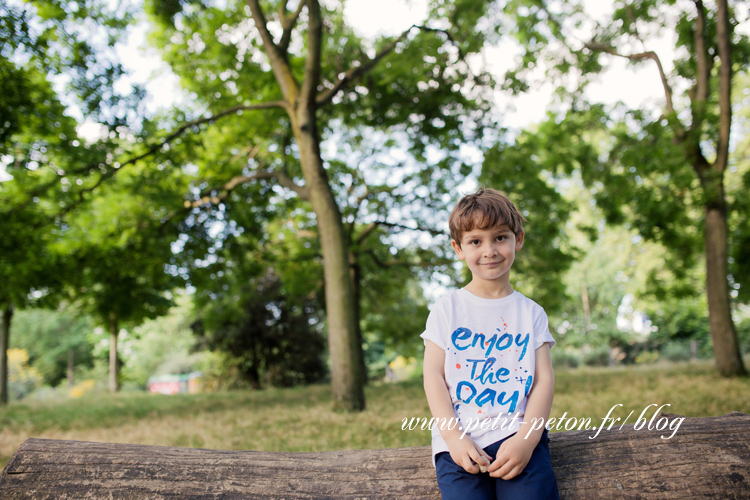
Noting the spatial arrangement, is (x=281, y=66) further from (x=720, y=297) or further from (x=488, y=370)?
(x=720, y=297)

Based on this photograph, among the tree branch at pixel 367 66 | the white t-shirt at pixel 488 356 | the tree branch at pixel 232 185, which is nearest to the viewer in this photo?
the white t-shirt at pixel 488 356

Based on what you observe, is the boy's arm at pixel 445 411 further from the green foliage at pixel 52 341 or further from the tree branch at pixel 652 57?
the green foliage at pixel 52 341

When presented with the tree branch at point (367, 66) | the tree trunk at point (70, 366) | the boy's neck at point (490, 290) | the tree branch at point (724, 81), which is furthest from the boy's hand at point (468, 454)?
the tree trunk at point (70, 366)

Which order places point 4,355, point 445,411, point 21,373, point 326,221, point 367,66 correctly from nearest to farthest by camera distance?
1. point 445,411
2. point 326,221
3. point 367,66
4. point 4,355
5. point 21,373

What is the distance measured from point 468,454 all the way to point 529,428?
0.29 metres

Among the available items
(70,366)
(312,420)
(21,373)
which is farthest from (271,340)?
(21,373)

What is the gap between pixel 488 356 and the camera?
2.11 m

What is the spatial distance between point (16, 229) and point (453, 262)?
11105 mm

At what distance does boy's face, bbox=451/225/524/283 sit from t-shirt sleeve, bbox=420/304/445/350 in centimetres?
27

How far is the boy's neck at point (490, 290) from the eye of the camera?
2.20 m

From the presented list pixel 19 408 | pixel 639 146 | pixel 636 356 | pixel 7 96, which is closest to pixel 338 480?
pixel 7 96

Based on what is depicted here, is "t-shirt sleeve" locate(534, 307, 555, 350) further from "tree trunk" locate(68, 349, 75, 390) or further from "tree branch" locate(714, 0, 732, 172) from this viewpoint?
"tree trunk" locate(68, 349, 75, 390)

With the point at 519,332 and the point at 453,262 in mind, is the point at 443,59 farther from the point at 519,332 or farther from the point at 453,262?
the point at 519,332

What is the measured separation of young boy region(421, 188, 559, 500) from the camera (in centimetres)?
192
